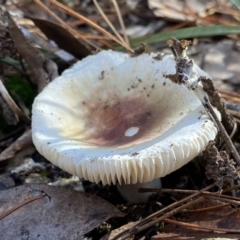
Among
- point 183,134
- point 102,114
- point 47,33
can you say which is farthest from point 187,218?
point 47,33

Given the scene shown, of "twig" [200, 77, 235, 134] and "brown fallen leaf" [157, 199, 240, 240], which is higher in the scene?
"twig" [200, 77, 235, 134]

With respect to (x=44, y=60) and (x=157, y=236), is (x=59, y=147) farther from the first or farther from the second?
(x=44, y=60)

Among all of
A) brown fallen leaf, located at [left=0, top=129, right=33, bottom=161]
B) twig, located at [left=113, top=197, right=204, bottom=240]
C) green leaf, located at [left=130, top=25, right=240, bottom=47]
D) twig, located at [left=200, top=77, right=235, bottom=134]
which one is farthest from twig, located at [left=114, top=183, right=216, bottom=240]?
green leaf, located at [left=130, top=25, right=240, bottom=47]

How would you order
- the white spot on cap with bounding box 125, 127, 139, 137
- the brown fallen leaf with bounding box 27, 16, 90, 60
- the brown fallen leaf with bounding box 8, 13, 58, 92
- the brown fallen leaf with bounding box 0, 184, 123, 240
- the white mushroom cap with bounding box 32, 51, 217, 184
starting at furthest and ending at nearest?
the brown fallen leaf with bounding box 27, 16, 90, 60 → the brown fallen leaf with bounding box 8, 13, 58, 92 → the white spot on cap with bounding box 125, 127, 139, 137 → the brown fallen leaf with bounding box 0, 184, 123, 240 → the white mushroom cap with bounding box 32, 51, 217, 184

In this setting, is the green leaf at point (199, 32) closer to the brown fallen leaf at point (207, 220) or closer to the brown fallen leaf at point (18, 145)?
the brown fallen leaf at point (18, 145)

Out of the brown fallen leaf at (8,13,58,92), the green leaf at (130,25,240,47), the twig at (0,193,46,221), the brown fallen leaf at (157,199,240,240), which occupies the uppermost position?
the brown fallen leaf at (8,13,58,92)

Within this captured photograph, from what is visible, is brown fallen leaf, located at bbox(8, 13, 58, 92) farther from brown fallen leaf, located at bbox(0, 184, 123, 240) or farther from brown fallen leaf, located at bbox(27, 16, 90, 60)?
brown fallen leaf, located at bbox(0, 184, 123, 240)

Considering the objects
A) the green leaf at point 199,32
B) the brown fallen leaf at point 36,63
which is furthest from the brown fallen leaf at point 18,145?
the green leaf at point 199,32

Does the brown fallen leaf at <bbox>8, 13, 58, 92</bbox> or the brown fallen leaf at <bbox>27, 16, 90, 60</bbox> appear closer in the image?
the brown fallen leaf at <bbox>8, 13, 58, 92</bbox>
